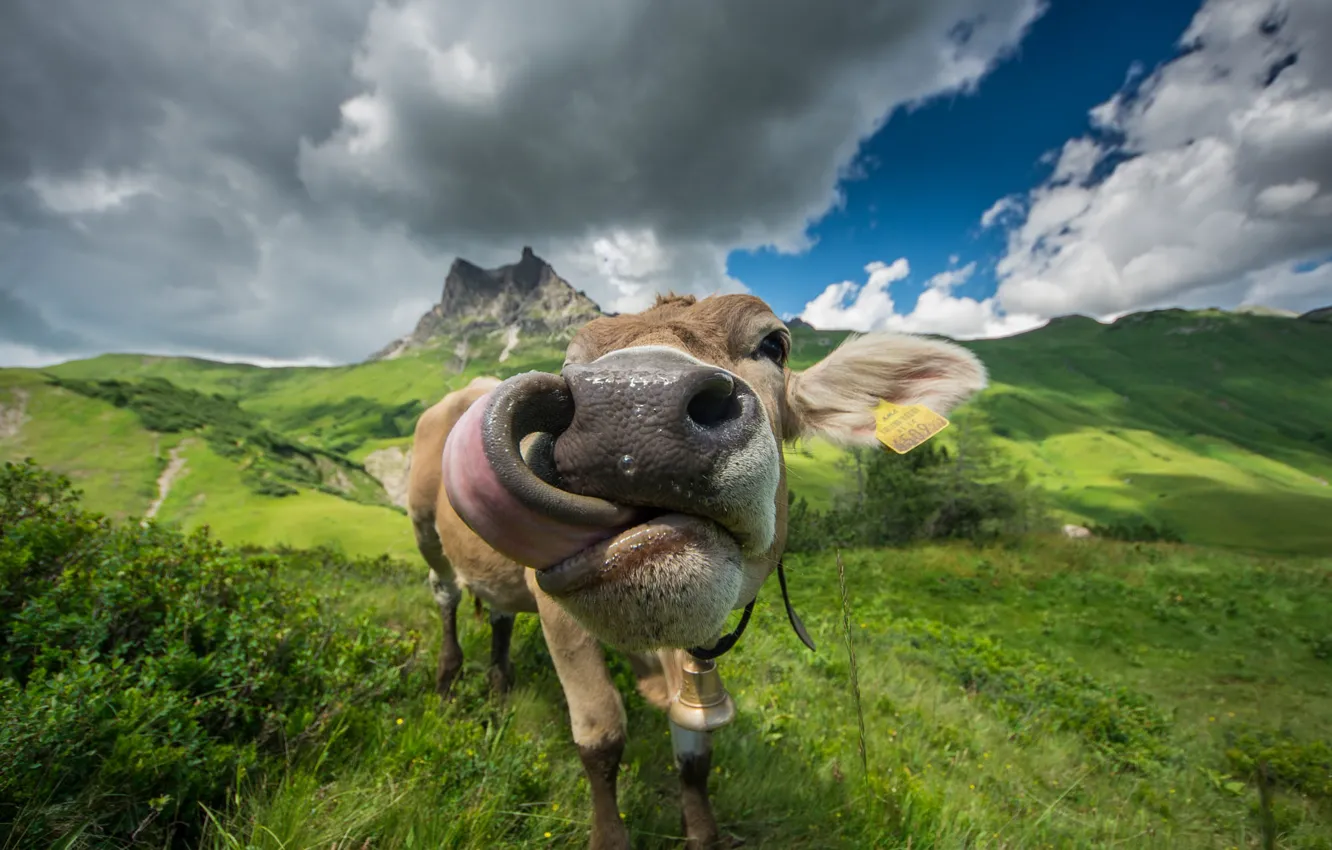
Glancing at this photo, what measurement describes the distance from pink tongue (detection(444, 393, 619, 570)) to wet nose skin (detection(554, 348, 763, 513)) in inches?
5.9

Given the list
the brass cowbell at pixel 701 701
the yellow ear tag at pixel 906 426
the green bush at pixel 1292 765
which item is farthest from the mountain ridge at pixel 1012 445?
the green bush at pixel 1292 765

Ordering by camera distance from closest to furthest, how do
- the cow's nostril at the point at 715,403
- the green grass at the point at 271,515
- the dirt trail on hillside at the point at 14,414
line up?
1. the cow's nostril at the point at 715,403
2. the green grass at the point at 271,515
3. the dirt trail on hillside at the point at 14,414

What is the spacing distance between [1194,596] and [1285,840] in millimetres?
12043

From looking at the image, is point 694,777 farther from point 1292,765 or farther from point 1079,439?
point 1079,439

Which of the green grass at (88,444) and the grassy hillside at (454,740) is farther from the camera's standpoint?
the green grass at (88,444)

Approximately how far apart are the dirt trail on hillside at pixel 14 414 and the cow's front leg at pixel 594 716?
7864 cm

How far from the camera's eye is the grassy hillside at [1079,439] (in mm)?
44375

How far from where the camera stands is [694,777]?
307cm

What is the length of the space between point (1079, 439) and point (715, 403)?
152301mm

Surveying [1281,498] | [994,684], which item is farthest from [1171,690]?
[1281,498]

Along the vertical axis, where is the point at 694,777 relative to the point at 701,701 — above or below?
below

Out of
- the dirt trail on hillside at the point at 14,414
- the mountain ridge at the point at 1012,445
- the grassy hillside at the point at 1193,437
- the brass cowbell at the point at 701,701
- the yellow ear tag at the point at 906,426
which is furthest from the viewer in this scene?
the grassy hillside at the point at 1193,437

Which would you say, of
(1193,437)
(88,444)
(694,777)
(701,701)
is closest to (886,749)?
(694,777)

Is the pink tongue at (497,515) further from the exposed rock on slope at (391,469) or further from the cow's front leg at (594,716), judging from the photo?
the exposed rock on slope at (391,469)
